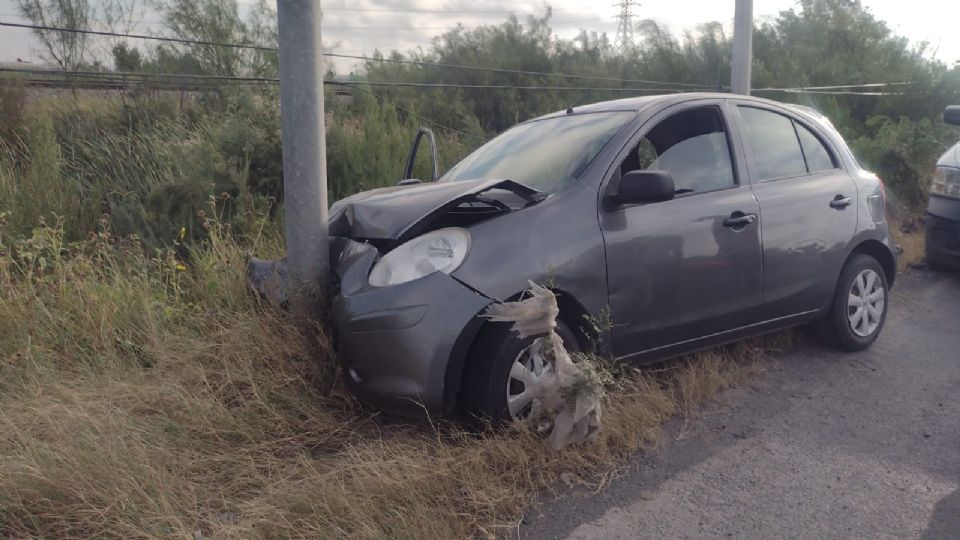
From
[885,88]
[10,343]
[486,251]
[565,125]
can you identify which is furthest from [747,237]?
[885,88]

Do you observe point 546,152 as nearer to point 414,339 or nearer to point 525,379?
point 525,379

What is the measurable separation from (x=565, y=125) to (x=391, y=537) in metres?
2.82

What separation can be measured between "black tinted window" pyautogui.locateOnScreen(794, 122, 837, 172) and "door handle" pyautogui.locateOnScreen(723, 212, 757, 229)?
929 millimetres

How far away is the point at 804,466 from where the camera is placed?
3.72 m

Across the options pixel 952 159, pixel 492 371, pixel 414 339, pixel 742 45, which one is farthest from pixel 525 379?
pixel 742 45

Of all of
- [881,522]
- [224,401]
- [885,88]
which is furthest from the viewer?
[885,88]

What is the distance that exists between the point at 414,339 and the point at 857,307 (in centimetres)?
337

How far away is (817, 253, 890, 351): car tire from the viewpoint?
208 inches

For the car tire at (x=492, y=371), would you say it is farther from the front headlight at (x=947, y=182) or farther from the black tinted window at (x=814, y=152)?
the front headlight at (x=947, y=182)

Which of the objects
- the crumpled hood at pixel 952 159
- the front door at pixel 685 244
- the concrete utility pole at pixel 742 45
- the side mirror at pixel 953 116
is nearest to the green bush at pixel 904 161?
the side mirror at pixel 953 116

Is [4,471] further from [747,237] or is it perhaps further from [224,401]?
[747,237]

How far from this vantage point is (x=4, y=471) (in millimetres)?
A: 3152

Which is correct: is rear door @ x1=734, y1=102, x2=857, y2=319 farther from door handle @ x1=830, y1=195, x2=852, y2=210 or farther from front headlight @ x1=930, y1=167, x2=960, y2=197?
front headlight @ x1=930, y1=167, x2=960, y2=197

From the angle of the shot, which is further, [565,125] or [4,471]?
[565,125]
